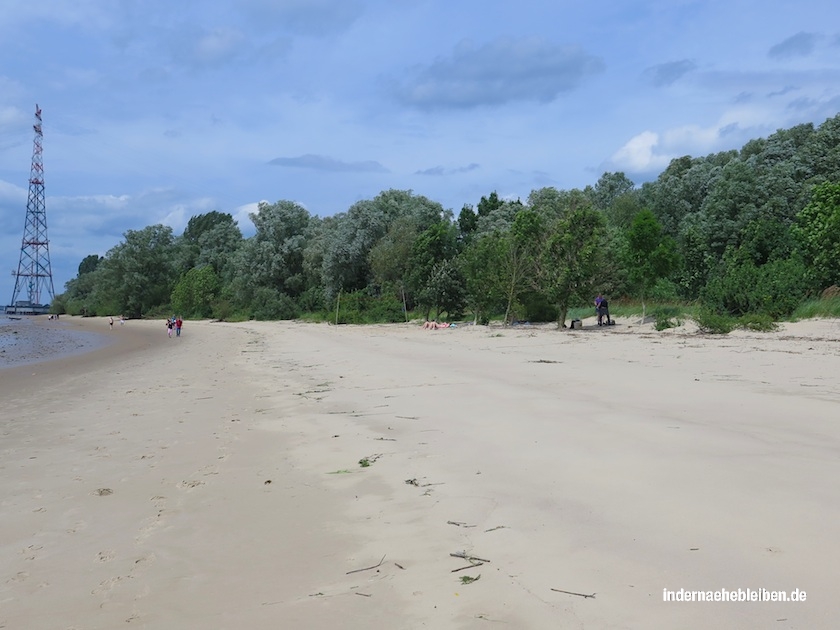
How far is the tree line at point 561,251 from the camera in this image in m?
26.4

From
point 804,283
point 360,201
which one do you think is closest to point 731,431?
point 804,283

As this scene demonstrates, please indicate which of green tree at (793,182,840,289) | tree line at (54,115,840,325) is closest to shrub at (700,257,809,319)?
tree line at (54,115,840,325)

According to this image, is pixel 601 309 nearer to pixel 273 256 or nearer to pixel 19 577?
pixel 19 577

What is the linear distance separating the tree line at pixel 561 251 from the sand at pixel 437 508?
16894 mm

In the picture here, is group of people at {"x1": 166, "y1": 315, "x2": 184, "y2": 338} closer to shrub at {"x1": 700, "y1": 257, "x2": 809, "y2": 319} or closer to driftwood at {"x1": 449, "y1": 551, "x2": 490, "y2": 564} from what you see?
shrub at {"x1": 700, "y1": 257, "x2": 809, "y2": 319}

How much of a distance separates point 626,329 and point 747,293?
4886 millimetres

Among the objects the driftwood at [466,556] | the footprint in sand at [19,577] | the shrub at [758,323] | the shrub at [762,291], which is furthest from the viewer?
the shrub at [762,291]

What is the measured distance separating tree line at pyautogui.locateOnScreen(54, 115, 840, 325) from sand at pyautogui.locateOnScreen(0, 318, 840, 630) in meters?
16.9

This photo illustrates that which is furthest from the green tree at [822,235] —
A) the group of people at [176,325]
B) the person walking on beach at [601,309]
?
the group of people at [176,325]

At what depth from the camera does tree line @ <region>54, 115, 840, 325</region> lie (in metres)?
26.4

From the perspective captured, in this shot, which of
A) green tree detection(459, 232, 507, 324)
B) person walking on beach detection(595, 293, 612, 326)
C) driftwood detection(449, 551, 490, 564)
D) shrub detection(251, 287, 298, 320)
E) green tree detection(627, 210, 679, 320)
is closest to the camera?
driftwood detection(449, 551, 490, 564)

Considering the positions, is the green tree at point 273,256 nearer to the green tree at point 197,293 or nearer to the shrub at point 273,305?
the shrub at point 273,305

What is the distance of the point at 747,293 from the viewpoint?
71.2ft

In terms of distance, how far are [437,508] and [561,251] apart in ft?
78.4
